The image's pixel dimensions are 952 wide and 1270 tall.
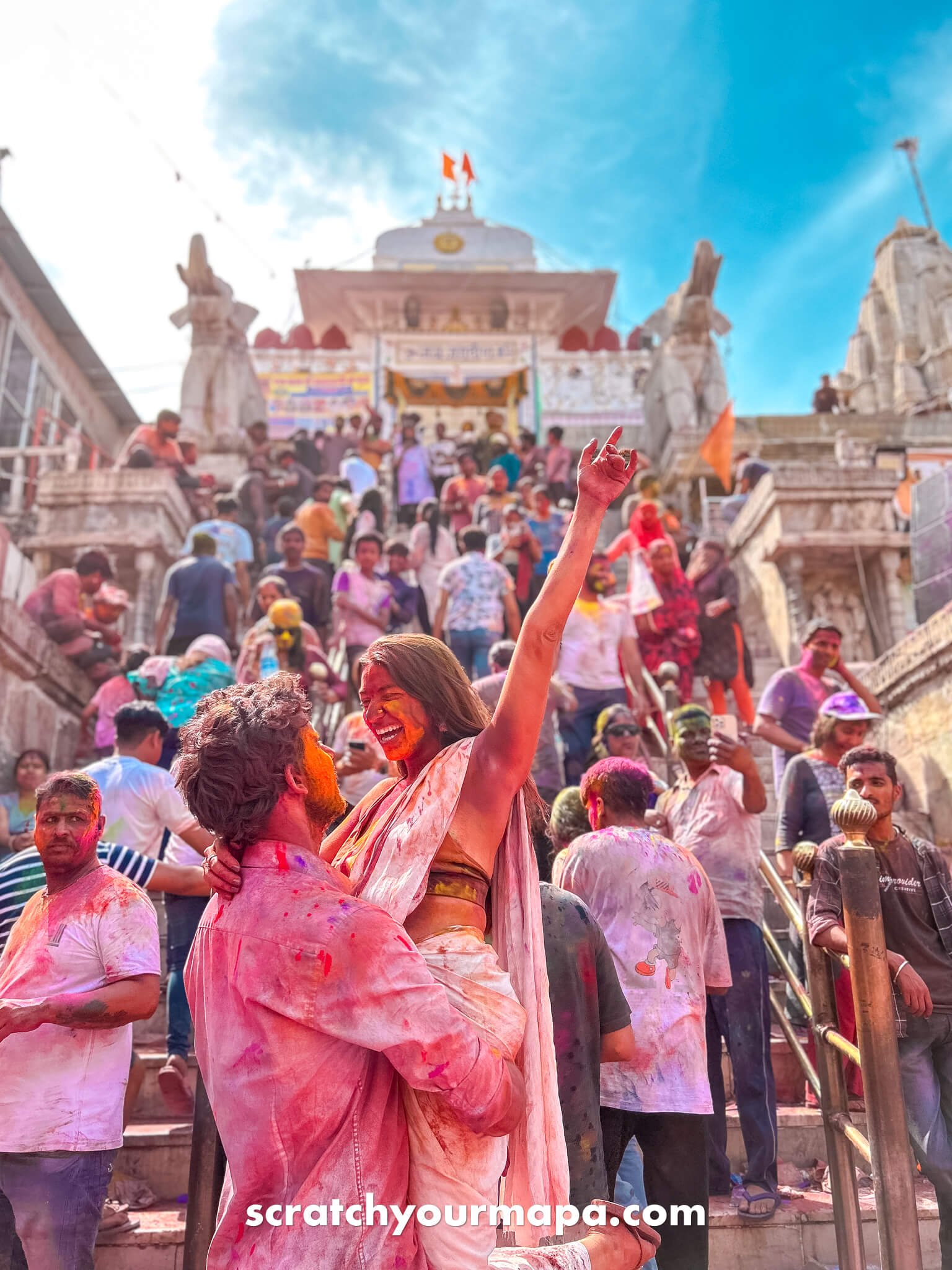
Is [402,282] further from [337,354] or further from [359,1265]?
[359,1265]

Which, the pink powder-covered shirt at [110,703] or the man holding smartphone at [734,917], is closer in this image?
the man holding smartphone at [734,917]

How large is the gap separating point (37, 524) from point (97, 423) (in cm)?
1264

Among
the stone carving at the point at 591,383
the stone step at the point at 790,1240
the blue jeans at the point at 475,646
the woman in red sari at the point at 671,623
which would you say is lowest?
the stone step at the point at 790,1240

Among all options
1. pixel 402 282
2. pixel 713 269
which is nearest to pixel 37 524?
pixel 713 269

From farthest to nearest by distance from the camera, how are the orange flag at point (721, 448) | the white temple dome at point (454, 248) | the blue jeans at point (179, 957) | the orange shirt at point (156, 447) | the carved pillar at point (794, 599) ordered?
the white temple dome at point (454, 248), the orange flag at point (721, 448), the orange shirt at point (156, 447), the carved pillar at point (794, 599), the blue jeans at point (179, 957)

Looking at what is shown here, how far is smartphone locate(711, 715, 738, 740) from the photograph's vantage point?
4.36 meters

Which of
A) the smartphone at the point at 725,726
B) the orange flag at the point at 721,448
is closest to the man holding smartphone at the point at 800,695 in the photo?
the smartphone at the point at 725,726

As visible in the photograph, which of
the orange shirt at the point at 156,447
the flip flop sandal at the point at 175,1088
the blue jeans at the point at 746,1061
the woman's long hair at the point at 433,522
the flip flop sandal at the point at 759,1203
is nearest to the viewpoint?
the flip flop sandal at the point at 759,1203

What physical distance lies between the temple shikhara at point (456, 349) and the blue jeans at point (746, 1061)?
21896 millimetres

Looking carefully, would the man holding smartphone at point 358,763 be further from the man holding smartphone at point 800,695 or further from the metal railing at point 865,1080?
the man holding smartphone at point 800,695

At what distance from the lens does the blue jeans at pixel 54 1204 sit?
2.61 m

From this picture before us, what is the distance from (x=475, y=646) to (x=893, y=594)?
209 inches

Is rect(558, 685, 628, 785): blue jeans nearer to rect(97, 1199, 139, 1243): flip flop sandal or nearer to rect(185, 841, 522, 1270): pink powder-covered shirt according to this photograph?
rect(97, 1199, 139, 1243): flip flop sandal

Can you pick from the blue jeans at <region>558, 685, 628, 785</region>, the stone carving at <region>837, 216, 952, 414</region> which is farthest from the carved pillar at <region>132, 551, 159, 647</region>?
the stone carving at <region>837, 216, 952, 414</region>
